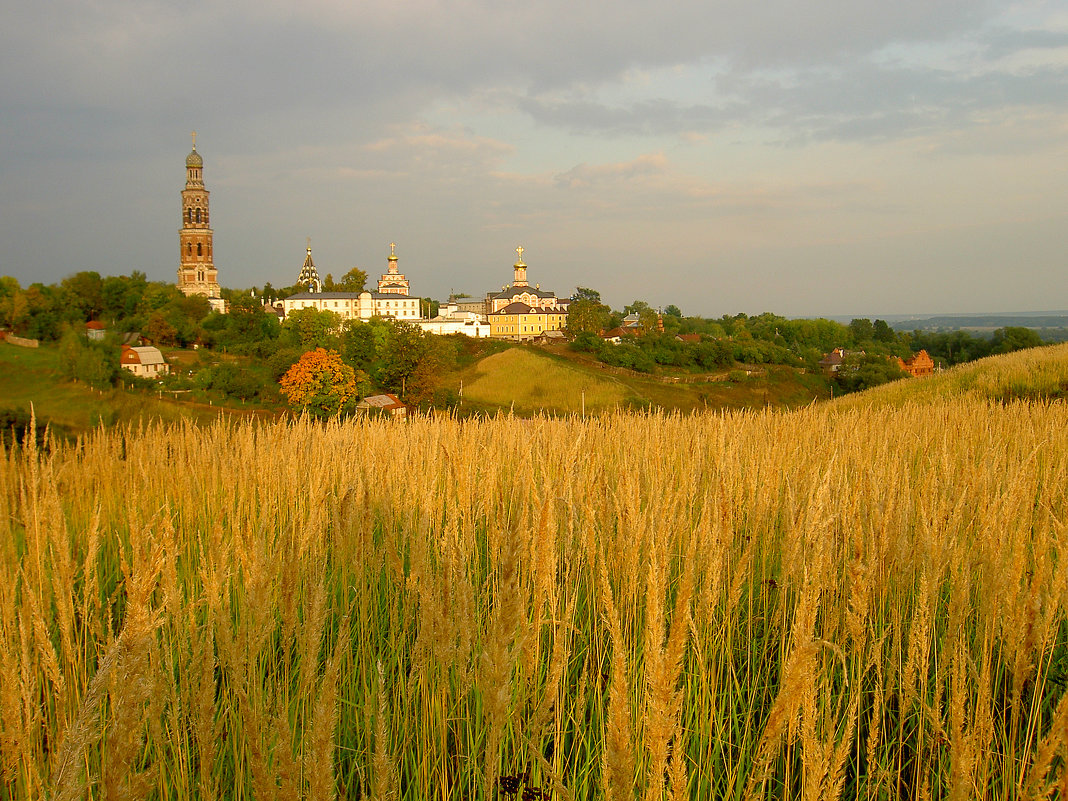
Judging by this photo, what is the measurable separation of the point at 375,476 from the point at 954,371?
1481 centimetres

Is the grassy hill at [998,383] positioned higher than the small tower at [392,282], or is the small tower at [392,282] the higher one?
the small tower at [392,282]

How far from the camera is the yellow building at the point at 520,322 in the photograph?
297 feet

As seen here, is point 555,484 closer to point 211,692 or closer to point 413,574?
point 413,574

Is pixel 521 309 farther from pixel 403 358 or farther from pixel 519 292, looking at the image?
pixel 403 358

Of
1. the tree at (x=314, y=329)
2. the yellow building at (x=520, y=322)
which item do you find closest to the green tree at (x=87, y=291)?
the tree at (x=314, y=329)

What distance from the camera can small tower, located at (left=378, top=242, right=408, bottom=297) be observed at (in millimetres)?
95637

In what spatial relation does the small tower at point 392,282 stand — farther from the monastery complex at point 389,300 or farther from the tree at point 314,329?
the tree at point 314,329

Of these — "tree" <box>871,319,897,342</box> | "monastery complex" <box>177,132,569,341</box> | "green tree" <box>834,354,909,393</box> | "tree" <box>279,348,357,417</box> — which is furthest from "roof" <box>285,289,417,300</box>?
"tree" <box>871,319,897,342</box>

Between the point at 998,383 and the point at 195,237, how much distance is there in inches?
4530

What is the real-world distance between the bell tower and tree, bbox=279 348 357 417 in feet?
251

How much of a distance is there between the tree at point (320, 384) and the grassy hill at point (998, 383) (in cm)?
2648

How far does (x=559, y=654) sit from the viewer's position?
4.56ft

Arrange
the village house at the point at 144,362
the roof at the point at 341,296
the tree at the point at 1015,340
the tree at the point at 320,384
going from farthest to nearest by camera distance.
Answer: the roof at the point at 341,296 → the village house at the point at 144,362 → the tree at the point at 1015,340 → the tree at the point at 320,384

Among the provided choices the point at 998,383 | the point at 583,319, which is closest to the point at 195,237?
the point at 583,319
